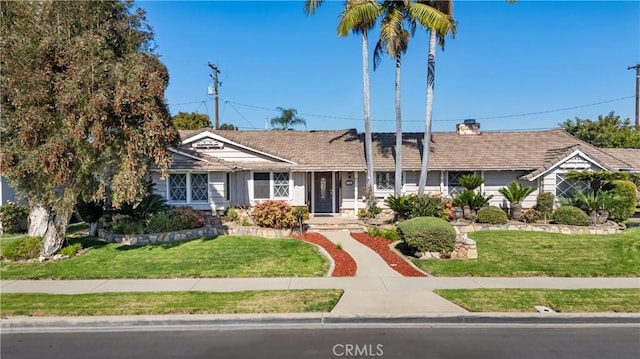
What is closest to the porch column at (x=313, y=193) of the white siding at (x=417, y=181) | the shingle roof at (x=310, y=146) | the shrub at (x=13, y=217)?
the shingle roof at (x=310, y=146)

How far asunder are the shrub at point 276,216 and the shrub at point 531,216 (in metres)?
10.3

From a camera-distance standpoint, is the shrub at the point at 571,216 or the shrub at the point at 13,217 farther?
the shrub at the point at 13,217

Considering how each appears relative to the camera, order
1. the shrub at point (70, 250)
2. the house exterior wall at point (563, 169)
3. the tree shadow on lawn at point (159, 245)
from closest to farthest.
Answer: the shrub at point (70, 250) → the tree shadow on lawn at point (159, 245) → the house exterior wall at point (563, 169)

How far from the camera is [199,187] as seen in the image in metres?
17.6

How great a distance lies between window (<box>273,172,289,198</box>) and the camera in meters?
18.8

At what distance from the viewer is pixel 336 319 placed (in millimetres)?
6848

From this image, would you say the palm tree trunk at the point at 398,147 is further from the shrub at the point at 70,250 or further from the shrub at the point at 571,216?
the shrub at the point at 70,250

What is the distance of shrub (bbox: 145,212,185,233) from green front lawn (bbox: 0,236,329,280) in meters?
0.96

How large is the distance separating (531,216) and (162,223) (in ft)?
50.5

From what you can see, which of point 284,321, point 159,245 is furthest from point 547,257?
point 159,245

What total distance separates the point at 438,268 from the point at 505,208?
1120 cm

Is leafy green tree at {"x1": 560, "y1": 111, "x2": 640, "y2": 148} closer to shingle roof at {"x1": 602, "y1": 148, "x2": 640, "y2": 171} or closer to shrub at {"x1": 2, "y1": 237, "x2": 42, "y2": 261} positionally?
shingle roof at {"x1": 602, "y1": 148, "x2": 640, "y2": 171}

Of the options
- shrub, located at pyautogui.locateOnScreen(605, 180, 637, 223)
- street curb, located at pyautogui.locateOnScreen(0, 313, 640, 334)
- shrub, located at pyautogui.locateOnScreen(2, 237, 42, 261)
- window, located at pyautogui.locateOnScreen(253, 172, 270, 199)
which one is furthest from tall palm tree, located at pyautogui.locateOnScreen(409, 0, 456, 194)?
shrub, located at pyautogui.locateOnScreen(2, 237, 42, 261)

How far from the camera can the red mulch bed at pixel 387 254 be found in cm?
1042
